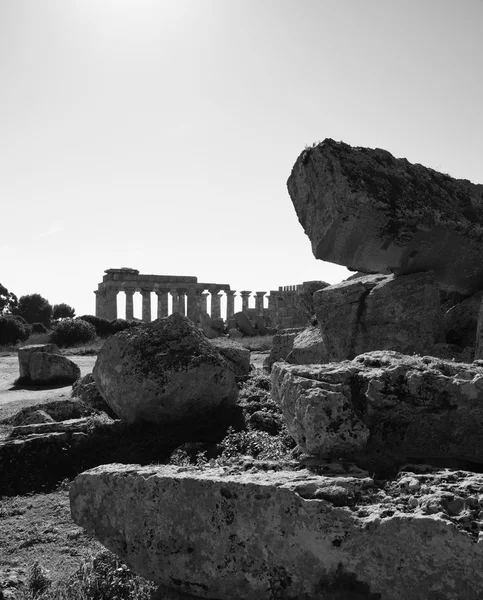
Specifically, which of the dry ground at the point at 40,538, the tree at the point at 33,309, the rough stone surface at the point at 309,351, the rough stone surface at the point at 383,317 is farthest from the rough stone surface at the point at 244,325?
the dry ground at the point at 40,538

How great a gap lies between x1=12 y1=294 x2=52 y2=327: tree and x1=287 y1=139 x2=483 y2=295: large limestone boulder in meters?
46.9

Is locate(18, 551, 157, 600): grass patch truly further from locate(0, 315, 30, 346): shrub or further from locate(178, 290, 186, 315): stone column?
locate(178, 290, 186, 315): stone column

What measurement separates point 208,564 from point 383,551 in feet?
2.83

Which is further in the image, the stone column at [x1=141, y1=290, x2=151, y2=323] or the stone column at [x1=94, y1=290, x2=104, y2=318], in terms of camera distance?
the stone column at [x1=141, y1=290, x2=151, y2=323]

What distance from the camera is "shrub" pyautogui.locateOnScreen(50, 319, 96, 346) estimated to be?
84.4 feet

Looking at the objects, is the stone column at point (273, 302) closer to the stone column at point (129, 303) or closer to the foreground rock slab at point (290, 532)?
the stone column at point (129, 303)

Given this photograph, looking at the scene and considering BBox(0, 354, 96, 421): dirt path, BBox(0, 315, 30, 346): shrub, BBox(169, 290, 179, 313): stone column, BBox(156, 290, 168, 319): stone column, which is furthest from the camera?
BBox(169, 290, 179, 313): stone column

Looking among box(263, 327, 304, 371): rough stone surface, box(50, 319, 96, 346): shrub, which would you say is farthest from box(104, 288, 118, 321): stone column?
box(263, 327, 304, 371): rough stone surface

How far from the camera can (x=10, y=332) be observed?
95.5 feet

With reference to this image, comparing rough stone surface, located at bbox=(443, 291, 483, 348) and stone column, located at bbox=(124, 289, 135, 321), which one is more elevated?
stone column, located at bbox=(124, 289, 135, 321)

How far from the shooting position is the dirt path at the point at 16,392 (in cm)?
998

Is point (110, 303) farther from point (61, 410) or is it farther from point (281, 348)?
point (61, 410)

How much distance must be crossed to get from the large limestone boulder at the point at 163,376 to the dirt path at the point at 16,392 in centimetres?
312

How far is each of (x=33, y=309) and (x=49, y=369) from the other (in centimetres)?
3865
